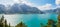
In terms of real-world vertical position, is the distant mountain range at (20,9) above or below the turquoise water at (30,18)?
above

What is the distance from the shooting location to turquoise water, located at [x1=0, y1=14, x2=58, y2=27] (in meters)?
1.26

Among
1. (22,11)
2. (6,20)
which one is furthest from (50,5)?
(6,20)

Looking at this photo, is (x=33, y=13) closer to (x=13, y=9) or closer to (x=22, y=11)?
→ (x=22, y=11)

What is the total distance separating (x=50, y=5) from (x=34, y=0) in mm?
203

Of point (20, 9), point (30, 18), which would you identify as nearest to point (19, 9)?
point (20, 9)

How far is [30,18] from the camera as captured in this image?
1.27m

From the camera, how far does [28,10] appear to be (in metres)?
→ 1.28

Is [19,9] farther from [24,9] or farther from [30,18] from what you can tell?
[30,18]

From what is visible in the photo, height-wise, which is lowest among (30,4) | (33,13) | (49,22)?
(49,22)

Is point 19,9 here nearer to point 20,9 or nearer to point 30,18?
point 20,9

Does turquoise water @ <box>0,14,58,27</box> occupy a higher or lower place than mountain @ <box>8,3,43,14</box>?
lower

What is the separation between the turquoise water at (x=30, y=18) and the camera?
49.5 inches

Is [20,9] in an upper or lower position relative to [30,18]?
upper

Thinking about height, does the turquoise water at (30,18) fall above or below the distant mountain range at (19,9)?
below
